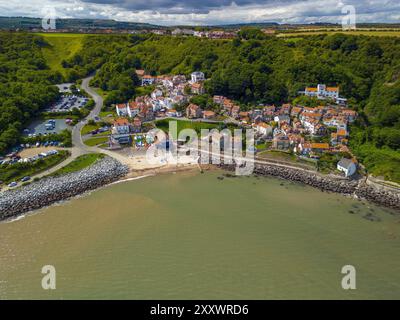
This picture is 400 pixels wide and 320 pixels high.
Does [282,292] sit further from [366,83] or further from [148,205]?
[366,83]

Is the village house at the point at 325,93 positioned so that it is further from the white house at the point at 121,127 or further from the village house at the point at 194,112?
the white house at the point at 121,127

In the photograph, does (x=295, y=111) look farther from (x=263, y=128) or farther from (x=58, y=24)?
(x=58, y=24)

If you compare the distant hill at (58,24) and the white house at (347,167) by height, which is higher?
the distant hill at (58,24)

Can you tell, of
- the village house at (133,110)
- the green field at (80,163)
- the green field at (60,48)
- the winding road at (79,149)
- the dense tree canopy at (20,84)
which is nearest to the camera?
the green field at (80,163)
